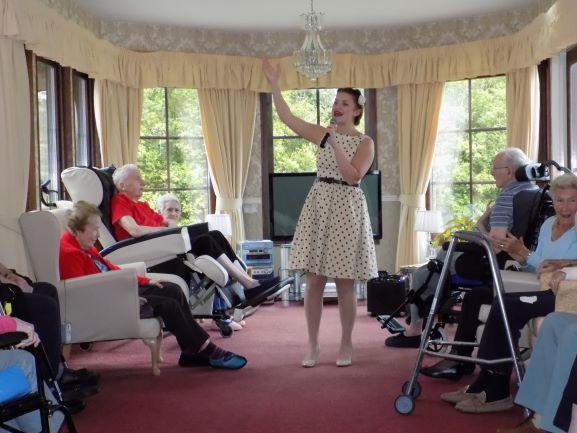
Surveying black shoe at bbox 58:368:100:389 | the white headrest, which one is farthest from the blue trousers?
the white headrest

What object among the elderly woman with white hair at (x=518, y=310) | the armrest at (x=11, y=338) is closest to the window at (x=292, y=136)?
the elderly woman with white hair at (x=518, y=310)

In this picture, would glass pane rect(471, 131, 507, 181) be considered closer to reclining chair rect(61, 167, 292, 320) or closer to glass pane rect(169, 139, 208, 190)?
glass pane rect(169, 139, 208, 190)

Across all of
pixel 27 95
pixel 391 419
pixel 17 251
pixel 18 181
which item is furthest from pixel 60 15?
pixel 391 419

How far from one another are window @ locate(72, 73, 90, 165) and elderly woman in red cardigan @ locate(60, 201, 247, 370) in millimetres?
2872

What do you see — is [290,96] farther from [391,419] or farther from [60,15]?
[391,419]

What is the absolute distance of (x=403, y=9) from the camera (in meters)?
7.34

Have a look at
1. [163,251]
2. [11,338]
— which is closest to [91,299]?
[163,251]

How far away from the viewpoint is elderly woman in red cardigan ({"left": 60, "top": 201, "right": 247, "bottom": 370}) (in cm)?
425

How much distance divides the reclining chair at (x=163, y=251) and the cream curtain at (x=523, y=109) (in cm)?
285

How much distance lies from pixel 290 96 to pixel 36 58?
2.95 meters

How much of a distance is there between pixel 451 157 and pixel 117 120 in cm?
323

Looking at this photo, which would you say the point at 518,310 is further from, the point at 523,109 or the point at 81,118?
the point at 81,118

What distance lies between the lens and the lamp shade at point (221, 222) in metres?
7.56

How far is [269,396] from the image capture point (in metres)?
3.78
